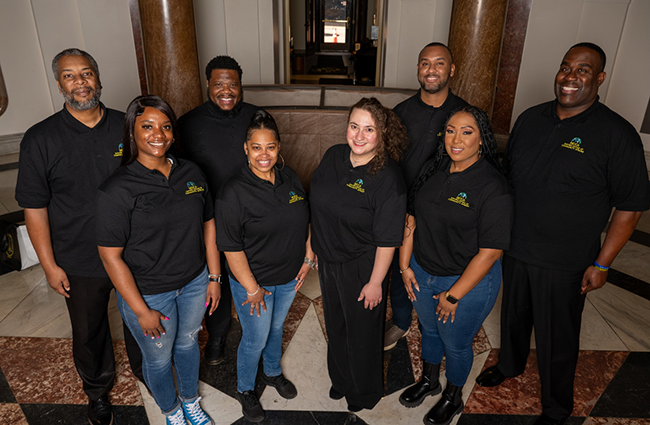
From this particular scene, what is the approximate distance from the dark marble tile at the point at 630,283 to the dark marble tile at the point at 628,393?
1.00m

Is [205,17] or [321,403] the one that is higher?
[205,17]

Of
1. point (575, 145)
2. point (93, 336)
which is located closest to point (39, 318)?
point (93, 336)

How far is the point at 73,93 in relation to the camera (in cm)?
192

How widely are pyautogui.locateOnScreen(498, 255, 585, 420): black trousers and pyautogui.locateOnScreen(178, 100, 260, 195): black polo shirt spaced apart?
1.66 metres

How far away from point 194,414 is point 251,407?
30 cm

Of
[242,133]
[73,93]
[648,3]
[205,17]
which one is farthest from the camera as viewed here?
[205,17]

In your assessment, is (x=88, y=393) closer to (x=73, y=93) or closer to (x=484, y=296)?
(x=73, y=93)

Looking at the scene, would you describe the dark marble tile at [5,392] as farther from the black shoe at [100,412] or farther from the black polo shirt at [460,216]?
the black polo shirt at [460,216]

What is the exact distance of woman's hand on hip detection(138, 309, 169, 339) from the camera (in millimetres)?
1796

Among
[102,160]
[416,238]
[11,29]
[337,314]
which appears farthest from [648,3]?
[11,29]

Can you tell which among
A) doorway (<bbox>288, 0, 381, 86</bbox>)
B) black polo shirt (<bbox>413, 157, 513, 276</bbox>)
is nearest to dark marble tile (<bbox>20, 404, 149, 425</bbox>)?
black polo shirt (<bbox>413, 157, 513, 276</bbox>)

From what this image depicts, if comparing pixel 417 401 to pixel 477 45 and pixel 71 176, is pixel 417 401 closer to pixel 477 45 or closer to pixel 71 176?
pixel 71 176

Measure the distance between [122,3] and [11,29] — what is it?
163 centimetres

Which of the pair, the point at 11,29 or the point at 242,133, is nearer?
the point at 242,133
